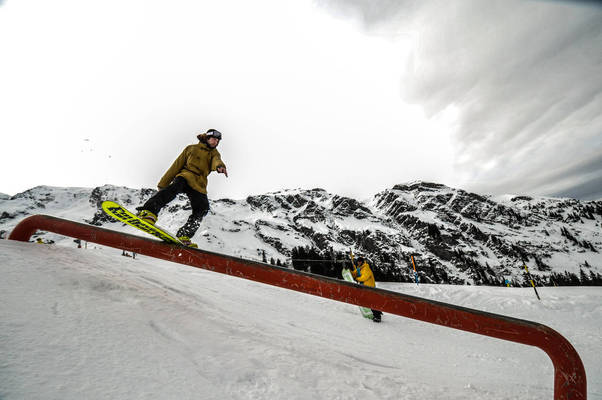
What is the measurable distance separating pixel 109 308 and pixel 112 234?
1246mm

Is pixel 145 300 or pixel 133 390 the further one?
pixel 145 300

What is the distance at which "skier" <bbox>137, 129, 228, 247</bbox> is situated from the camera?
3.84m

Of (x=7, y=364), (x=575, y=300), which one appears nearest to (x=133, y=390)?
(x=7, y=364)

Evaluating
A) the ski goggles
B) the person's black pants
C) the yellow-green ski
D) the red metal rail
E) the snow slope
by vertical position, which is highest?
the ski goggles

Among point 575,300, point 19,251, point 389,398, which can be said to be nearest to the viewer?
point 389,398

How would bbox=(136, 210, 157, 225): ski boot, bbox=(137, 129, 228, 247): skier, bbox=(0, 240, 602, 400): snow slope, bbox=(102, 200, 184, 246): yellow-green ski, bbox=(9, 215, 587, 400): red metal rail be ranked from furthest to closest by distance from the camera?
bbox=(137, 129, 228, 247): skier
bbox=(136, 210, 157, 225): ski boot
bbox=(102, 200, 184, 246): yellow-green ski
bbox=(9, 215, 587, 400): red metal rail
bbox=(0, 240, 602, 400): snow slope

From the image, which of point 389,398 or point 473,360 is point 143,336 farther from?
point 473,360

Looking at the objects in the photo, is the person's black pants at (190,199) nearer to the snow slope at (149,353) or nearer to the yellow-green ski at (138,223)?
the yellow-green ski at (138,223)

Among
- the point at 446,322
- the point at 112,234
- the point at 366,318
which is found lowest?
the point at 366,318

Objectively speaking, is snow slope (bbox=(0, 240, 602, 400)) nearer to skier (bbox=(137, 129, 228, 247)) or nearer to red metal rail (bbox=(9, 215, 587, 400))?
red metal rail (bbox=(9, 215, 587, 400))

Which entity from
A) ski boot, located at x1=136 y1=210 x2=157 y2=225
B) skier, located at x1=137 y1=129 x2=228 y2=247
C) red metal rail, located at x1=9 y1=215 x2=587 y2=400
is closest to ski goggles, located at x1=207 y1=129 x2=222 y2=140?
skier, located at x1=137 y1=129 x2=228 y2=247

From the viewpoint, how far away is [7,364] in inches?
46.2

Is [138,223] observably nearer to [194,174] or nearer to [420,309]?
[194,174]

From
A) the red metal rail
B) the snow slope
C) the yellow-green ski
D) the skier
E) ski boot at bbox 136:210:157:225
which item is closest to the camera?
the snow slope
